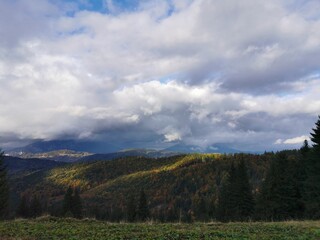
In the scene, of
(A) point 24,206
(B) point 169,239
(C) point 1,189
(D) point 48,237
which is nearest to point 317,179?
(B) point 169,239

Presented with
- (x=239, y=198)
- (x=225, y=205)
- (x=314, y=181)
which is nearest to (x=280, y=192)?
(x=314, y=181)

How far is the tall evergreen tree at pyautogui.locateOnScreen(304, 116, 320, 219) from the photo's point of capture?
Answer: 56188 millimetres

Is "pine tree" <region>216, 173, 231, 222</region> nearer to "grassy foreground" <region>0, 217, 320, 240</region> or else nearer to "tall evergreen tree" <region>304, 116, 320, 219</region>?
"tall evergreen tree" <region>304, 116, 320, 219</region>

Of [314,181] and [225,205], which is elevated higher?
[314,181]

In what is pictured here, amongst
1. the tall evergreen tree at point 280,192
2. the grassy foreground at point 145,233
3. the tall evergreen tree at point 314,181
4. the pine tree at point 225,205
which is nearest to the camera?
the grassy foreground at point 145,233

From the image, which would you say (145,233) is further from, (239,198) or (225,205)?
(225,205)

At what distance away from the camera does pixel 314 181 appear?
5681 cm

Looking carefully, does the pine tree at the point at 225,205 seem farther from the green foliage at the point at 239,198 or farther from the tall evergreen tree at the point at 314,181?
the tall evergreen tree at the point at 314,181

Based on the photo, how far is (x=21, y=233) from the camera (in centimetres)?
2017

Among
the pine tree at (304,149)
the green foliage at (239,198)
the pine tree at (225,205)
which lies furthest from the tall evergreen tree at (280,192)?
the pine tree at (225,205)

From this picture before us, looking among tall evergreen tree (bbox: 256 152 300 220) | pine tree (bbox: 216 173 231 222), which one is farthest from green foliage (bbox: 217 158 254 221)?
tall evergreen tree (bbox: 256 152 300 220)

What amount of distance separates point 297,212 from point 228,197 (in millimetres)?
24676

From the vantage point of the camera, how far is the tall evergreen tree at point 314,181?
56188 mm

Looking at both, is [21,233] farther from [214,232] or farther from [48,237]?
[214,232]
